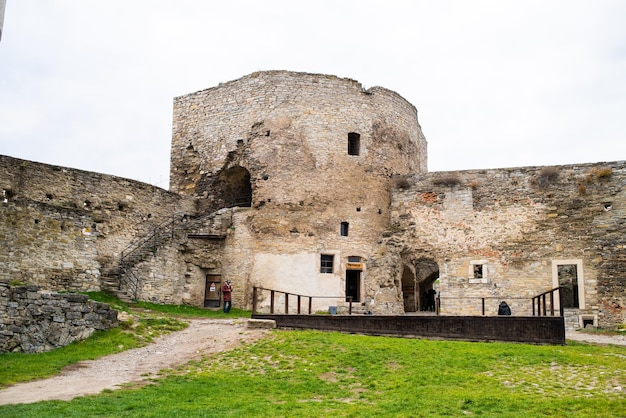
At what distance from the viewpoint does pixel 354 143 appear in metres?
28.8

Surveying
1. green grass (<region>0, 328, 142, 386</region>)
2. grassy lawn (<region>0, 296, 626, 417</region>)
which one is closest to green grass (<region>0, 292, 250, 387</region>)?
green grass (<region>0, 328, 142, 386</region>)

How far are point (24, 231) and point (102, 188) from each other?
4.59 meters

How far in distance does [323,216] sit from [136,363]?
43.9 ft

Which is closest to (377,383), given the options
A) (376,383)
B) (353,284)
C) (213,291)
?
(376,383)

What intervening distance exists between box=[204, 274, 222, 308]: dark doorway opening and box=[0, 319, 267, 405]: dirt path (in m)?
6.62

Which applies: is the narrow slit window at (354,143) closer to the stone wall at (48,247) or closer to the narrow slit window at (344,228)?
the narrow slit window at (344,228)

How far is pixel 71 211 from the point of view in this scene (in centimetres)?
2259

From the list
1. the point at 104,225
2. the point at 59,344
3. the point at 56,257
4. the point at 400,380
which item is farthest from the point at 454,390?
the point at 104,225

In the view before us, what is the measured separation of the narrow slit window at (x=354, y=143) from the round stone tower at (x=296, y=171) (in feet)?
0.14

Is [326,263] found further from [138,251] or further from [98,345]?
[98,345]

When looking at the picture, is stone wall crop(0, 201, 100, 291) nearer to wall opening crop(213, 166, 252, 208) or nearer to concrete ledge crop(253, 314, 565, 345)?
wall opening crop(213, 166, 252, 208)

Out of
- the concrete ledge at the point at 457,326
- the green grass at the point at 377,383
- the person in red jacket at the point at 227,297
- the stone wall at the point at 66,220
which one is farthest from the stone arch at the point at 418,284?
the green grass at the point at 377,383

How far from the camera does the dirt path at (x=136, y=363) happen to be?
1209cm

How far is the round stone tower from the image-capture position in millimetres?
27031
